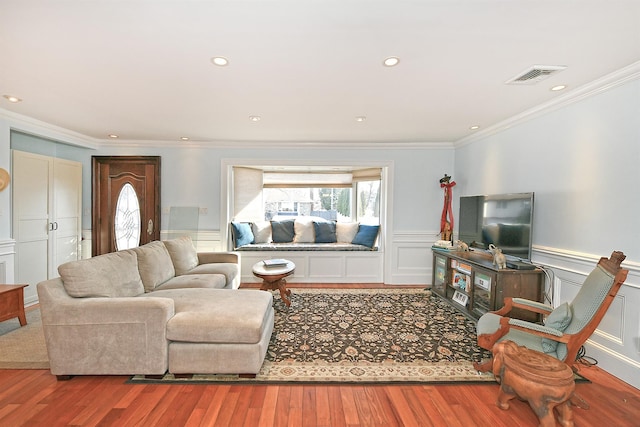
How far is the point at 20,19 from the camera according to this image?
5.35 feet

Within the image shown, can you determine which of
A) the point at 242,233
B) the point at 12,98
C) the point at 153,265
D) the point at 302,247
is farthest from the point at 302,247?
the point at 12,98

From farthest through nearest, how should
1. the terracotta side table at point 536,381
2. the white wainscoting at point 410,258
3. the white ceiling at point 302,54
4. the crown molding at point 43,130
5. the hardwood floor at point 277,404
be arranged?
the white wainscoting at point 410,258 → the crown molding at point 43,130 → the hardwood floor at point 277,404 → the terracotta side table at point 536,381 → the white ceiling at point 302,54

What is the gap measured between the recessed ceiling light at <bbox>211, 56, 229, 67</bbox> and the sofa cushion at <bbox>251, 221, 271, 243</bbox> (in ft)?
11.6

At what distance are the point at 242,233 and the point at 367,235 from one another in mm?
2186

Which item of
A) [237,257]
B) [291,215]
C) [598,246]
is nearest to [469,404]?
[598,246]

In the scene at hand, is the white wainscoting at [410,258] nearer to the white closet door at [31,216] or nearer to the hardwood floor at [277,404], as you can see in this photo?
the hardwood floor at [277,404]

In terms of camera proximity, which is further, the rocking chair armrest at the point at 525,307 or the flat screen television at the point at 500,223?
the flat screen television at the point at 500,223

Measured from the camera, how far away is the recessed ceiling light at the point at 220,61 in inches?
80.0

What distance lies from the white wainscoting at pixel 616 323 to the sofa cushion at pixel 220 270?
3.63 m

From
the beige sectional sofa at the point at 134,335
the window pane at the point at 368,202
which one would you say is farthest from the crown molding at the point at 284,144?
the beige sectional sofa at the point at 134,335

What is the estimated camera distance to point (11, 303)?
2924 mm

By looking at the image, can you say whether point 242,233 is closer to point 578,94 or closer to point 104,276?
point 104,276

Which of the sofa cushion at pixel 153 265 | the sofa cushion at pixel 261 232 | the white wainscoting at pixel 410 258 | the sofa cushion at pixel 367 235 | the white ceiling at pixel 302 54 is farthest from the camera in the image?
the sofa cushion at pixel 261 232

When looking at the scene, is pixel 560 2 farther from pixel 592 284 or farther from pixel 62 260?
pixel 62 260
